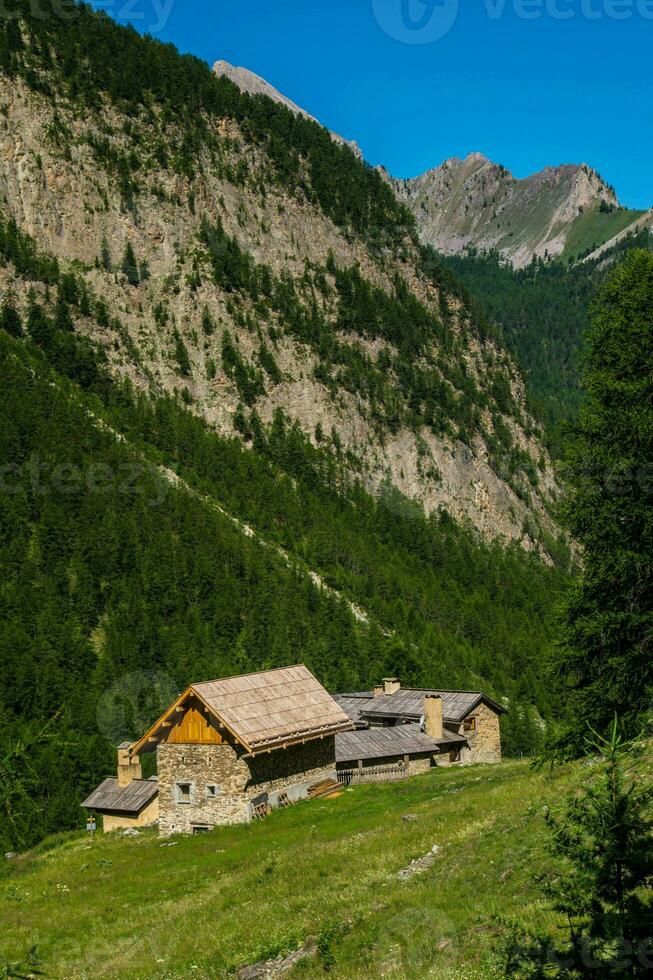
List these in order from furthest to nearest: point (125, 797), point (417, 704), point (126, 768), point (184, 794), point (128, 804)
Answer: point (417, 704), point (126, 768), point (125, 797), point (128, 804), point (184, 794)

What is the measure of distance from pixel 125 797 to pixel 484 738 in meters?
22.3

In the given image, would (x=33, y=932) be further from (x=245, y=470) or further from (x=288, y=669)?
(x=245, y=470)

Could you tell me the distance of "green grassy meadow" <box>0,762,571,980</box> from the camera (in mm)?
12414

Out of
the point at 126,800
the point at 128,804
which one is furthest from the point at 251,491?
the point at 128,804

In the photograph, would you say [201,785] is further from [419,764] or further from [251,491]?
[251,491]

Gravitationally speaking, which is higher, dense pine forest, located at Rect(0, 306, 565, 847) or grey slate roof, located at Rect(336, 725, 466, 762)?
dense pine forest, located at Rect(0, 306, 565, 847)

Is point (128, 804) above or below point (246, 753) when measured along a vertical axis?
below

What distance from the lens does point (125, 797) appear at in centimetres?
4216

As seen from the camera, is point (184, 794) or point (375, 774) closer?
point (184, 794)

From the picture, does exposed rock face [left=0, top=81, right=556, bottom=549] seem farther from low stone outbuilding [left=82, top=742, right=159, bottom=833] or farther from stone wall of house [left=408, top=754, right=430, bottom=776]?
low stone outbuilding [left=82, top=742, right=159, bottom=833]

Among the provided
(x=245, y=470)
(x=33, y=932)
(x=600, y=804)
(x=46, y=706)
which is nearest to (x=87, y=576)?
(x=46, y=706)

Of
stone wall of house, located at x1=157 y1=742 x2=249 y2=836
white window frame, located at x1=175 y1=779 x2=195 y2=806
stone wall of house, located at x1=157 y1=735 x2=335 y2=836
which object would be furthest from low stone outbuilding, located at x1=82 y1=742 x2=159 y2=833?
white window frame, located at x1=175 y1=779 x2=195 y2=806

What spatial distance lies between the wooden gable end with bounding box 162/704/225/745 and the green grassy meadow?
427 cm

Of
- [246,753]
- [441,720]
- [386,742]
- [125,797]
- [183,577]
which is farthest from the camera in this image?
[183,577]
